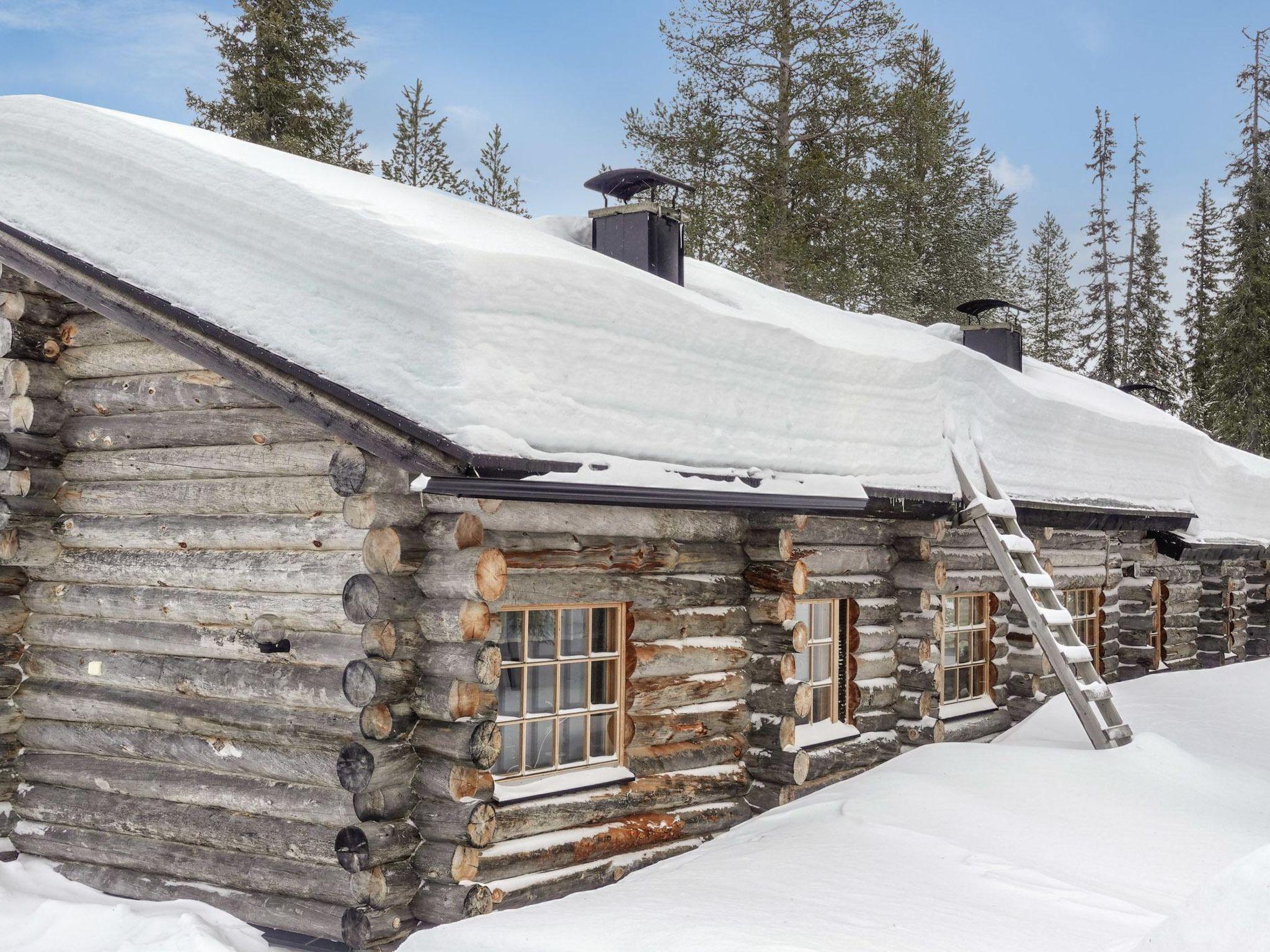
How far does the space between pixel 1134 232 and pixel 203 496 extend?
32.8 m

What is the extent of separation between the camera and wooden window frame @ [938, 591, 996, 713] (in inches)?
449

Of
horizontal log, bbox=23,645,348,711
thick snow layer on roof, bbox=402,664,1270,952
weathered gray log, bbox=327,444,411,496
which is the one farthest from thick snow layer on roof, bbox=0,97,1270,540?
thick snow layer on roof, bbox=402,664,1270,952

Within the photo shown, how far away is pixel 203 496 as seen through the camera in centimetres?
710

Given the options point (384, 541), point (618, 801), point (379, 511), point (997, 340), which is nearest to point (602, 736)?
point (618, 801)

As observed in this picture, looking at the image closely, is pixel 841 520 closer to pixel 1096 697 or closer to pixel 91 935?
pixel 1096 697

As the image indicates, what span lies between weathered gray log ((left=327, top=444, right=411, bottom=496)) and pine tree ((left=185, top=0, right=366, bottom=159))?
633 inches

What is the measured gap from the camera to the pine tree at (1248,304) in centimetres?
2808

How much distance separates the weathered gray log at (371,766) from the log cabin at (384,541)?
23 mm

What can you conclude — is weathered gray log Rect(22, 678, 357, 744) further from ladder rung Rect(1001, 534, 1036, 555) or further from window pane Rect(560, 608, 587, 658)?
ladder rung Rect(1001, 534, 1036, 555)

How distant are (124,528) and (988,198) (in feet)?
93.1

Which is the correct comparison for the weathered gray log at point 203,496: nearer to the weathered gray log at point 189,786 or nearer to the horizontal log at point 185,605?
the horizontal log at point 185,605

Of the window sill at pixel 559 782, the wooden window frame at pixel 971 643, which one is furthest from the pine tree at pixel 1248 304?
the window sill at pixel 559 782

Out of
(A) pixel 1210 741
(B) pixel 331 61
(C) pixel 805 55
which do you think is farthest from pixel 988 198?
(A) pixel 1210 741

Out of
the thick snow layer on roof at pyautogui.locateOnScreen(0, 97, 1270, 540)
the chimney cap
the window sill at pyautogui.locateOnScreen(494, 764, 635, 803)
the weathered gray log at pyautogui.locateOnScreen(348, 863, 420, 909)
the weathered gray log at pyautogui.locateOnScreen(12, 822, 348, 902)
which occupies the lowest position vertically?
the weathered gray log at pyautogui.locateOnScreen(12, 822, 348, 902)
